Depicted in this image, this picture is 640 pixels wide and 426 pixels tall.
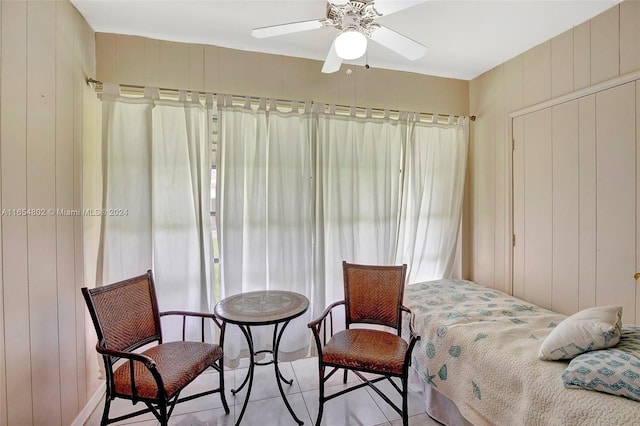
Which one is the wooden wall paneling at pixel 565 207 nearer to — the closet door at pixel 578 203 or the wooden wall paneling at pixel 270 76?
the closet door at pixel 578 203

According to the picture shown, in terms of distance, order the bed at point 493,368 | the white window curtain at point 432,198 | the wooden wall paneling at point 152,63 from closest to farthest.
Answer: the bed at point 493,368
the wooden wall paneling at point 152,63
the white window curtain at point 432,198

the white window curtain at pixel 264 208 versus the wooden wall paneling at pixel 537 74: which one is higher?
the wooden wall paneling at pixel 537 74

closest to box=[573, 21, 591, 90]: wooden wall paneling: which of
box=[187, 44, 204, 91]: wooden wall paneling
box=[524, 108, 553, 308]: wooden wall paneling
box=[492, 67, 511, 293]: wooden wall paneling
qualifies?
box=[524, 108, 553, 308]: wooden wall paneling

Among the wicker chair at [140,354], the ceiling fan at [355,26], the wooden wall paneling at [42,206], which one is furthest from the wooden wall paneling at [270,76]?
the wicker chair at [140,354]

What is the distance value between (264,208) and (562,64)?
250 centimetres

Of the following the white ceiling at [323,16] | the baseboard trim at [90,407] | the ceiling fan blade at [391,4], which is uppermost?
the white ceiling at [323,16]

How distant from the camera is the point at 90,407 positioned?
1909 mm

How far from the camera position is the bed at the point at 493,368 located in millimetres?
1179

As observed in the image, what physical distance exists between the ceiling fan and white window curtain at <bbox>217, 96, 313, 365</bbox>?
82cm

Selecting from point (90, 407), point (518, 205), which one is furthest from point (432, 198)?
point (90, 407)

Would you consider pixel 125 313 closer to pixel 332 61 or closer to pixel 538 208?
pixel 332 61

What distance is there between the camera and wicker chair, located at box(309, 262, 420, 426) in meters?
1.70

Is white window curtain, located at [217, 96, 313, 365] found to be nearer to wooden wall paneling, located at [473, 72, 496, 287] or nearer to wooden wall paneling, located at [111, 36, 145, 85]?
wooden wall paneling, located at [111, 36, 145, 85]

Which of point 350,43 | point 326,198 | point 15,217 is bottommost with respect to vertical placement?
point 15,217
